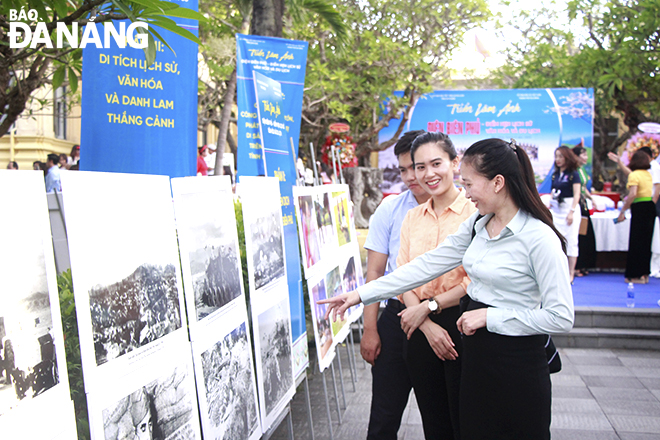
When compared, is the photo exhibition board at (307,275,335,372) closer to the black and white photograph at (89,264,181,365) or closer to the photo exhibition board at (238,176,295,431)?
the photo exhibition board at (238,176,295,431)

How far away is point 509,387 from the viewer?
212 cm

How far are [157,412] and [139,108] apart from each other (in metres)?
2.64

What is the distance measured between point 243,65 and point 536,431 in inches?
146

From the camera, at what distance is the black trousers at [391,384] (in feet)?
9.14

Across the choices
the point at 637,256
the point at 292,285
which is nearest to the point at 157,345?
the point at 292,285

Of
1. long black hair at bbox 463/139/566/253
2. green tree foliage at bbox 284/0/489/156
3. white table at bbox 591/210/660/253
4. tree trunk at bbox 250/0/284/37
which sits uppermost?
green tree foliage at bbox 284/0/489/156

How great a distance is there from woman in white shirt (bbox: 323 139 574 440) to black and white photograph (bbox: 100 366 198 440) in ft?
3.34

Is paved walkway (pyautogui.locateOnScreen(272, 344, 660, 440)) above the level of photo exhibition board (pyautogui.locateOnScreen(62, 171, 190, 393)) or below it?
below

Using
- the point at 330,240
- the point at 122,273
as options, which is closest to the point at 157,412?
the point at 122,273

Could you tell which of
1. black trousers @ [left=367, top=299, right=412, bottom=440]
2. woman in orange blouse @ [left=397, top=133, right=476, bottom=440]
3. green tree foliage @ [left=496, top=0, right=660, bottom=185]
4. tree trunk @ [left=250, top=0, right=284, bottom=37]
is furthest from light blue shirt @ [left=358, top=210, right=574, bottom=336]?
green tree foliage @ [left=496, top=0, right=660, bottom=185]

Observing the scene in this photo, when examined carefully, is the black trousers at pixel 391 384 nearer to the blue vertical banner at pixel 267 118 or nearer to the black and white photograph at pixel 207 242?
the black and white photograph at pixel 207 242

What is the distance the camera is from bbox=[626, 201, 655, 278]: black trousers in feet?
26.4

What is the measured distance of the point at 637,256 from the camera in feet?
27.2

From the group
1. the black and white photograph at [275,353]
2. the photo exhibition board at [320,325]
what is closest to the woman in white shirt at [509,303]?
the black and white photograph at [275,353]
